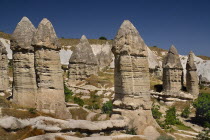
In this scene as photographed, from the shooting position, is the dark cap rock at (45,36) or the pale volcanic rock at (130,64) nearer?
the dark cap rock at (45,36)

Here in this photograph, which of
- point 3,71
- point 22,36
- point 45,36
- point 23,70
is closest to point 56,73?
point 45,36

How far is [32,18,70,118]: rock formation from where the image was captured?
1406cm

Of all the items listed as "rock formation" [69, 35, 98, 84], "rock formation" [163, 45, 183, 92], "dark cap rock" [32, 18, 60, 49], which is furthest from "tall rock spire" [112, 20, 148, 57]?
"rock formation" [69, 35, 98, 84]

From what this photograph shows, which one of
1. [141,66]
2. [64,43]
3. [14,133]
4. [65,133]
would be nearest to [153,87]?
Result: [141,66]

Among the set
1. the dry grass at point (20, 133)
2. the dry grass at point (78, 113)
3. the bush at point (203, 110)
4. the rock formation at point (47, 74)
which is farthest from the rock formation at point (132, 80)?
the bush at point (203, 110)

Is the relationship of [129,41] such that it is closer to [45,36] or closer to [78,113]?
[45,36]

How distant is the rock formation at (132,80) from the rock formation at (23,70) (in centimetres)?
578

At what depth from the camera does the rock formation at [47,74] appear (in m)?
14.1

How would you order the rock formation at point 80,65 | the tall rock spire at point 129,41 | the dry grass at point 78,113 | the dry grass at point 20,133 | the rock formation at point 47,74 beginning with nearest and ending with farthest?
the dry grass at point 20,133 < the rock formation at point 47,74 < the tall rock spire at point 129,41 < the dry grass at point 78,113 < the rock formation at point 80,65

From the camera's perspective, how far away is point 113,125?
1313 centimetres

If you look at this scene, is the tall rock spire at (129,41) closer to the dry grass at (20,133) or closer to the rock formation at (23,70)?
the rock formation at (23,70)

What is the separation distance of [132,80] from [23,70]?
24.4 feet

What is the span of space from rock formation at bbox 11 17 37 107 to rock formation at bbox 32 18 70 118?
135 cm

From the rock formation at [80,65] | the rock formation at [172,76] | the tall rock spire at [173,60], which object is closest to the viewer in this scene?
the rock formation at [172,76]
